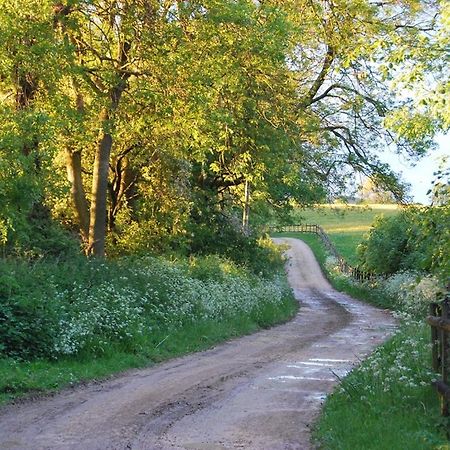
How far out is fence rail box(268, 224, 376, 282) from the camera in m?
42.3

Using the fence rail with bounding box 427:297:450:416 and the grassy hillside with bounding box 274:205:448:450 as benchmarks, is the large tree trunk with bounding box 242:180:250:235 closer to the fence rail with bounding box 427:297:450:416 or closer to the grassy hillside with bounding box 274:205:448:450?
the grassy hillside with bounding box 274:205:448:450

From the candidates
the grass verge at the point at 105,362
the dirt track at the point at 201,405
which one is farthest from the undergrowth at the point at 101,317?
the dirt track at the point at 201,405

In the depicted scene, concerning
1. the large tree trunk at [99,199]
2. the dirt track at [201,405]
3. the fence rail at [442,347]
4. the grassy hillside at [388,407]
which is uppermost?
the large tree trunk at [99,199]

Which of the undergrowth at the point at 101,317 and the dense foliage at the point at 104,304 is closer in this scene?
the undergrowth at the point at 101,317

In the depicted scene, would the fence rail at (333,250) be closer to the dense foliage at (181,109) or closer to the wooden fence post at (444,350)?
the dense foliage at (181,109)

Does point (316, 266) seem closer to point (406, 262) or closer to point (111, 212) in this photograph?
point (406, 262)

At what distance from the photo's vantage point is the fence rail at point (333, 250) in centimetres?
4234

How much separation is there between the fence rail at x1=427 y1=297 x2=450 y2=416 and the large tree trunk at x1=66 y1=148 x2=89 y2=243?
49.1 feet

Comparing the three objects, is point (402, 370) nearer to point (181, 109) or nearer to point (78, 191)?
point (181, 109)

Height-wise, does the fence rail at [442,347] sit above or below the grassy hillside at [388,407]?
above

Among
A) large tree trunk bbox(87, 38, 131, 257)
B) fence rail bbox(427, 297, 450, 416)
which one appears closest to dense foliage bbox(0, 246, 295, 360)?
large tree trunk bbox(87, 38, 131, 257)

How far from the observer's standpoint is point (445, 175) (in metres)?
8.99

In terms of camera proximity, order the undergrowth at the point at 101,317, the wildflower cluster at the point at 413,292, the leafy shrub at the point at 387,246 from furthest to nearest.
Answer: the leafy shrub at the point at 387,246 < the undergrowth at the point at 101,317 < the wildflower cluster at the point at 413,292

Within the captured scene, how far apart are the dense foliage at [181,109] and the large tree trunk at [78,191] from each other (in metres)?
0.05
